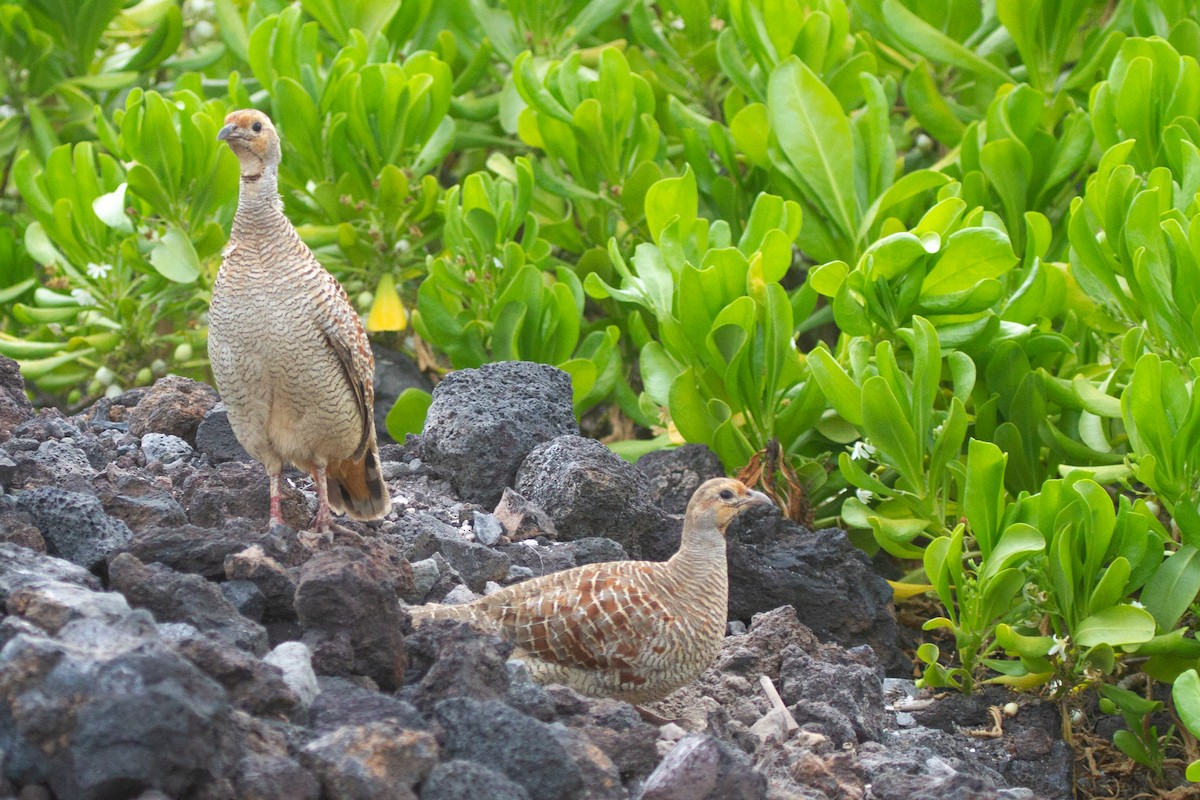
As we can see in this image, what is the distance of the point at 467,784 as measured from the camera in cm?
313

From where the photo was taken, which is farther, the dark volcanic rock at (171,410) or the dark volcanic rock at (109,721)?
the dark volcanic rock at (171,410)

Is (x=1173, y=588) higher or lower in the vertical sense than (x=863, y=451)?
lower

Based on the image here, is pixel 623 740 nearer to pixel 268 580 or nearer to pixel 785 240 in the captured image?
pixel 268 580

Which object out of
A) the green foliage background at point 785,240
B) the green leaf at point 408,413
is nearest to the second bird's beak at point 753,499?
the green foliage background at point 785,240

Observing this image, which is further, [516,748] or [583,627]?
[583,627]

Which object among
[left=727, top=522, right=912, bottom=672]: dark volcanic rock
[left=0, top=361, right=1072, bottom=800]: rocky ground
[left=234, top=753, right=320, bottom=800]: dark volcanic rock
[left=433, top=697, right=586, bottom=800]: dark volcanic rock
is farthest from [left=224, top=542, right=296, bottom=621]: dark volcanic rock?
[left=727, top=522, right=912, bottom=672]: dark volcanic rock

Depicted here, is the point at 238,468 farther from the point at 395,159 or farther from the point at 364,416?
the point at 395,159

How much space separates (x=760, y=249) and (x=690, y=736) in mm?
2830

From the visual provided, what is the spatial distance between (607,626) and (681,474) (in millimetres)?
1796

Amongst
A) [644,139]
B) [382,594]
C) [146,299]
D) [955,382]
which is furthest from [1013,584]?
[146,299]

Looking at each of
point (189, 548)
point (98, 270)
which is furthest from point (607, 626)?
point (98, 270)

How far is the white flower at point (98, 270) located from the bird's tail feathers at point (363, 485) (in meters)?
2.61

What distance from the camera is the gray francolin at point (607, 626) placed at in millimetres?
4258

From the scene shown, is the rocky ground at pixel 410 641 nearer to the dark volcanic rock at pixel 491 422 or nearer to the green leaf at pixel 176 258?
the dark volcanic rock at pixel 491 422
